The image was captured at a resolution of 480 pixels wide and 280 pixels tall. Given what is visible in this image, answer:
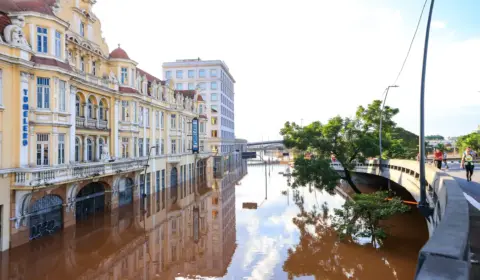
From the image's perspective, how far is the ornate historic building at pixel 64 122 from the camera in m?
18.1

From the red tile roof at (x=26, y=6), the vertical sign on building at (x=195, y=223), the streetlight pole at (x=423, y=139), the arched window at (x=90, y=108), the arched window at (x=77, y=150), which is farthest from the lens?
the arched window at (x=90, y=108)

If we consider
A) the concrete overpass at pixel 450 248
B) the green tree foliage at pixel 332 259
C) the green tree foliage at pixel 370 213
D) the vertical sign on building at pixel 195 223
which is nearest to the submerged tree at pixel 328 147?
the green tree foliage at pixel 332 259

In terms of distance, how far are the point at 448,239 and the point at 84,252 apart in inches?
742

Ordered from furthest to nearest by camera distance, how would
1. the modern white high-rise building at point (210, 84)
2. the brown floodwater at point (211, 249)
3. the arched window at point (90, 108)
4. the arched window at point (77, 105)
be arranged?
the modern white high-rise building at point (210, 84) < the arched window at point (90, 108) < the arched window at point (77, 105) < the brown floodwater at point (211, 249)

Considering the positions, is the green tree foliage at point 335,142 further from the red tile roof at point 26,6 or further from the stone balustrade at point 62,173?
the red tile roof at point 26,6

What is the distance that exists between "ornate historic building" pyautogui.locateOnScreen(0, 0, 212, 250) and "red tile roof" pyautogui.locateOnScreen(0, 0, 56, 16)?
6cm

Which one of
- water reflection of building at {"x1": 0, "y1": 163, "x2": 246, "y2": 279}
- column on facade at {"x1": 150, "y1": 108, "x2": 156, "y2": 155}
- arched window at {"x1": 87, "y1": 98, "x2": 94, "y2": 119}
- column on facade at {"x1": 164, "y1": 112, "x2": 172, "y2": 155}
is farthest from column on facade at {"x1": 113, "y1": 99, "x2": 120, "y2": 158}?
column on facade at {"x1": 164, "y1": 112, "x2": 172, "y2": 155}

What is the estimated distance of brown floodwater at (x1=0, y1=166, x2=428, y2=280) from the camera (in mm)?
15859

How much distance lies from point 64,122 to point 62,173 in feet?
11.4

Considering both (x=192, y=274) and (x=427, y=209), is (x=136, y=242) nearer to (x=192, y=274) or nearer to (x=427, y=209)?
(x=192, y=274)

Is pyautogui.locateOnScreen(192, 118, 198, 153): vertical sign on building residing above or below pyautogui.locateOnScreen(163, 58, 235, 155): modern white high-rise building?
below

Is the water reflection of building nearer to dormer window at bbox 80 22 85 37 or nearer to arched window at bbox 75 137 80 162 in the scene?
arched window at bbox 75 137 80 162

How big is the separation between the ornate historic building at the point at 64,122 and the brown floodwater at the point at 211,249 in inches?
74.2

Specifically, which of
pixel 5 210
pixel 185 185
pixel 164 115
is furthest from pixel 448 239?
pixel 185 185
